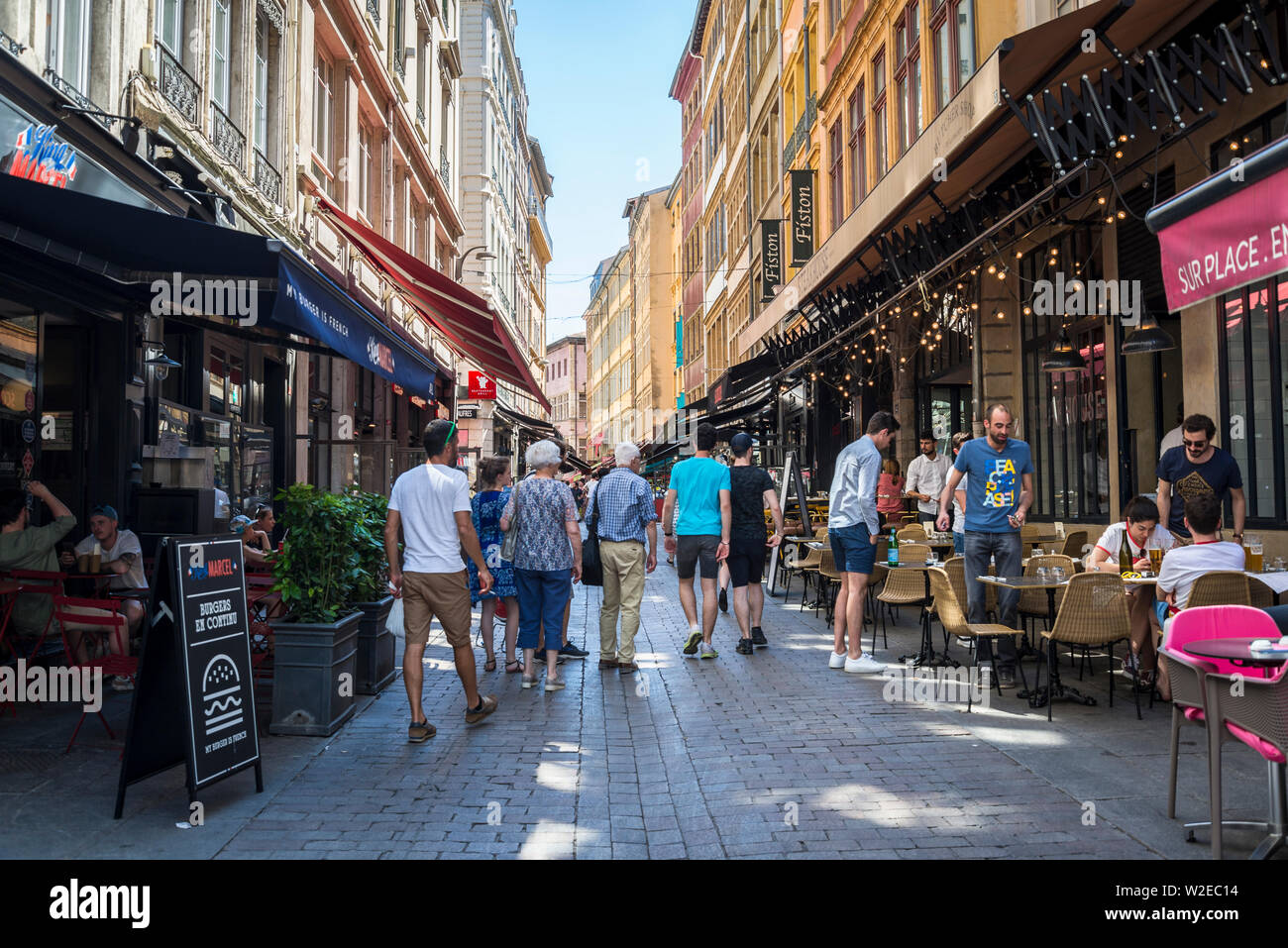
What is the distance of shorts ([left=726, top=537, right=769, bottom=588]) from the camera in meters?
9.16

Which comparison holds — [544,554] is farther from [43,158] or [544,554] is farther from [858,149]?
[858,149]

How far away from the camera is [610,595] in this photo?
853 cm

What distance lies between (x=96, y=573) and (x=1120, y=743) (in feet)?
22.3

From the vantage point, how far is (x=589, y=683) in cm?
795

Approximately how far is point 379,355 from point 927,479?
29.9ft

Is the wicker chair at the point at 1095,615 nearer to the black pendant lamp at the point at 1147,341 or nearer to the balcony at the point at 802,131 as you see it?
the black pendant lamp at the point at 1147,341

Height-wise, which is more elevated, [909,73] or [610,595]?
[909,73]

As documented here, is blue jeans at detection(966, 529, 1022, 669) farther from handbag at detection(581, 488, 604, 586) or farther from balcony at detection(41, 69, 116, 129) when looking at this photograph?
balcony at detection(41, 69, 116, 129)

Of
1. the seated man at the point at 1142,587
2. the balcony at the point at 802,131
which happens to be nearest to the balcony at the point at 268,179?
the seated man at the point at 1142,587

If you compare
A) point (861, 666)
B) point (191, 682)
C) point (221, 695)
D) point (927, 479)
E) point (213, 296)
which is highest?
point (213, 296)

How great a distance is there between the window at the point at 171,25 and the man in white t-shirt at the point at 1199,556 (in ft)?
33.4

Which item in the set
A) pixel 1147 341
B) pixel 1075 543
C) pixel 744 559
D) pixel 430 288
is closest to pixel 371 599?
pixel 744 559

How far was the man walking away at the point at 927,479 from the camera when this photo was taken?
14.7 meters

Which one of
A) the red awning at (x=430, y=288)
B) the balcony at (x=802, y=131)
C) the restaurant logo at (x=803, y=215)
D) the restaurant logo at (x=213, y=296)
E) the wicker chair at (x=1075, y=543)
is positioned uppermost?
the balcony at (x=802, y=131)
